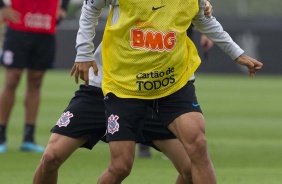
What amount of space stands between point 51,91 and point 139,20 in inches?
579

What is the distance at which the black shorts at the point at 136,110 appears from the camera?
759 cm

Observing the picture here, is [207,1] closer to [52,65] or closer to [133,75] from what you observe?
[133,75]

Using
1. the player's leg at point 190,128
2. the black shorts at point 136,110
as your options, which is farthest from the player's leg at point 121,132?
the player's leg at point 190,128

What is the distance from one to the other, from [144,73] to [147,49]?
19 cm

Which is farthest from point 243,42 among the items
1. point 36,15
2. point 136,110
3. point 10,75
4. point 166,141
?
point 136,110

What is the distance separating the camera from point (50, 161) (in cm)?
796

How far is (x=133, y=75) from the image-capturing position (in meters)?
7.59

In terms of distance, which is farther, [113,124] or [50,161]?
[50,161]

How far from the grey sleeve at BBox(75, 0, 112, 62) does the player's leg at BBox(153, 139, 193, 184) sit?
0.97 m

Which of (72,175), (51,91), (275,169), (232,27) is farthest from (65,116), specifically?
(232,27)

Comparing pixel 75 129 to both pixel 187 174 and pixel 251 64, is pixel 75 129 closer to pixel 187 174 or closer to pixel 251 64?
pixel 187 174

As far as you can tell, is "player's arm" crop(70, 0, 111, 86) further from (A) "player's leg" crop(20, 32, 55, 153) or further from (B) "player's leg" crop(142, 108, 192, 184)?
(A) "player's leg" crop(20, 32, 55, 153)

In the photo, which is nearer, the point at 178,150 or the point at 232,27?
the point at 178,150

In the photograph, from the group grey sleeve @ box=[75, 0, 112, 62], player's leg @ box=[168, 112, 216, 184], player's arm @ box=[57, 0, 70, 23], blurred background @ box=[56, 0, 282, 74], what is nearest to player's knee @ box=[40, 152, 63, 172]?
grey sleeve @ box=[75, 0, 112, 62]
